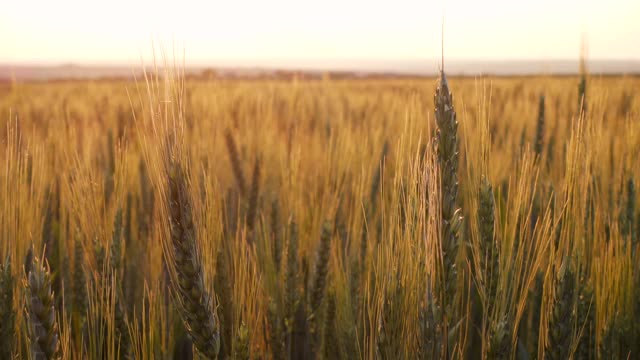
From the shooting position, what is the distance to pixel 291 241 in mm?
1983

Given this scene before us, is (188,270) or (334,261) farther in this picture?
(334,261)

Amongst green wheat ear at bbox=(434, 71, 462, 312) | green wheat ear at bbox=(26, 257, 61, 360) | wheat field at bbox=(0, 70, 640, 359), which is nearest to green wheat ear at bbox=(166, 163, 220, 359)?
wheat field at bbox=(0, 70, 640, 359)

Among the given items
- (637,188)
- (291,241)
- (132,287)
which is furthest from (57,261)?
(637,188)

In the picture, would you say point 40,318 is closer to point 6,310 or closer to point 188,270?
point 188,270

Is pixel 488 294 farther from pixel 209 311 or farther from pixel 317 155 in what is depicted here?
pixel 317 155

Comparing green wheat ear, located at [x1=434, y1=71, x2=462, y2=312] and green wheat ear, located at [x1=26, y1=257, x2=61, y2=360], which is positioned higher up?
green wheat ear, located at [x1=434, y1=71, x2=462, y2=312]

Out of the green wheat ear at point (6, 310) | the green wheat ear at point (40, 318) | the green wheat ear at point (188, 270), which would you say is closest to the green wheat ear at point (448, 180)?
the green wheat ear at point (188, 270)

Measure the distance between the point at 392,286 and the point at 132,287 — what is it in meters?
1.33

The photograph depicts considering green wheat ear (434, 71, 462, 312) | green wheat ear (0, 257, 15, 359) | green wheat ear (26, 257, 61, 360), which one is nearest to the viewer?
green wheat ear (26, 257, 61, 360)

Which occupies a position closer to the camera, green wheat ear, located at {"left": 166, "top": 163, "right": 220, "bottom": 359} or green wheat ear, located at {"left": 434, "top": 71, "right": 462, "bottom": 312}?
green wheat ear, located at {"left": 166, "top": 163, "right": 220, "bottom": 359}

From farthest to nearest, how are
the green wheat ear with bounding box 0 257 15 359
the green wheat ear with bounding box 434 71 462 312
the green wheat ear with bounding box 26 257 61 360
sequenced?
the green wheat ear with bounding box 0 257 15 359
the green wheat ear with bounding box 434 71 462 312
the green wheat ear with bounding box 26 257 61 360

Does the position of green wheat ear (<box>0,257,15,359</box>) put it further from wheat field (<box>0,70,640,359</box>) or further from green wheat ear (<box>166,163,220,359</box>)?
green wheat ear (<box>166,163,220,359</box>)

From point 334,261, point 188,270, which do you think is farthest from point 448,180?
point 334,261

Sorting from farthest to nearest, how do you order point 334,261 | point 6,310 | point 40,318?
point 334,261
point 6,310
point 40,318
